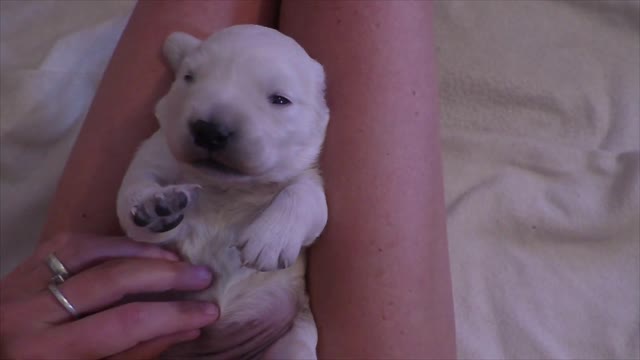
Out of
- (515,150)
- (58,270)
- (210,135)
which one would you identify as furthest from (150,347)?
(515,150)

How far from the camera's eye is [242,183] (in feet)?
2.99

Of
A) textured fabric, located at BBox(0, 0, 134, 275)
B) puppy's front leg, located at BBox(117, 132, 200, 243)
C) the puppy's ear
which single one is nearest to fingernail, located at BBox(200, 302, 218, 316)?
puppy's front leg, located at BBox(117, 132, 200, 243)

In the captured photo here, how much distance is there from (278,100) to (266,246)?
0.64 ft

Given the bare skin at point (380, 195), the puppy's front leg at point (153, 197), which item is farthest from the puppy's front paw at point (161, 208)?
the bare skin at point (380, 195)

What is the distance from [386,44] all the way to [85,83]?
0.65 m

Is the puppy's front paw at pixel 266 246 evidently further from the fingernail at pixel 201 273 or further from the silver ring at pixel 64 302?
the silver ring at pixel 64 302

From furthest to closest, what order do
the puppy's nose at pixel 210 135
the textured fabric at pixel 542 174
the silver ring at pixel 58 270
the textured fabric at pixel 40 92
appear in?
the textured fabric at pixel 40 92 → the textured fabric at pixel 542 174 → the silver ring at pixel 58 270 → the puppy's nose at pixel 210 135

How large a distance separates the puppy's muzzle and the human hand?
7.1 inches

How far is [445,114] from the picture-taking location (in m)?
1.38

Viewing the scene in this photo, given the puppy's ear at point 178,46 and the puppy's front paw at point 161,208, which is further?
the puppy's ear at point 178,46

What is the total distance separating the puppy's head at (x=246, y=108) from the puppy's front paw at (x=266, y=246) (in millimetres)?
74

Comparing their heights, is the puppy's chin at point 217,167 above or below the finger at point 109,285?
above

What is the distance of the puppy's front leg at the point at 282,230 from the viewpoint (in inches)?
32.1

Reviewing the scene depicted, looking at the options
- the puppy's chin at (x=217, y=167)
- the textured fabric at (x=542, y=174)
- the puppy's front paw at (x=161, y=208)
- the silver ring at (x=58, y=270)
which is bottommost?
the textured fabric at (x=542, y=174)
